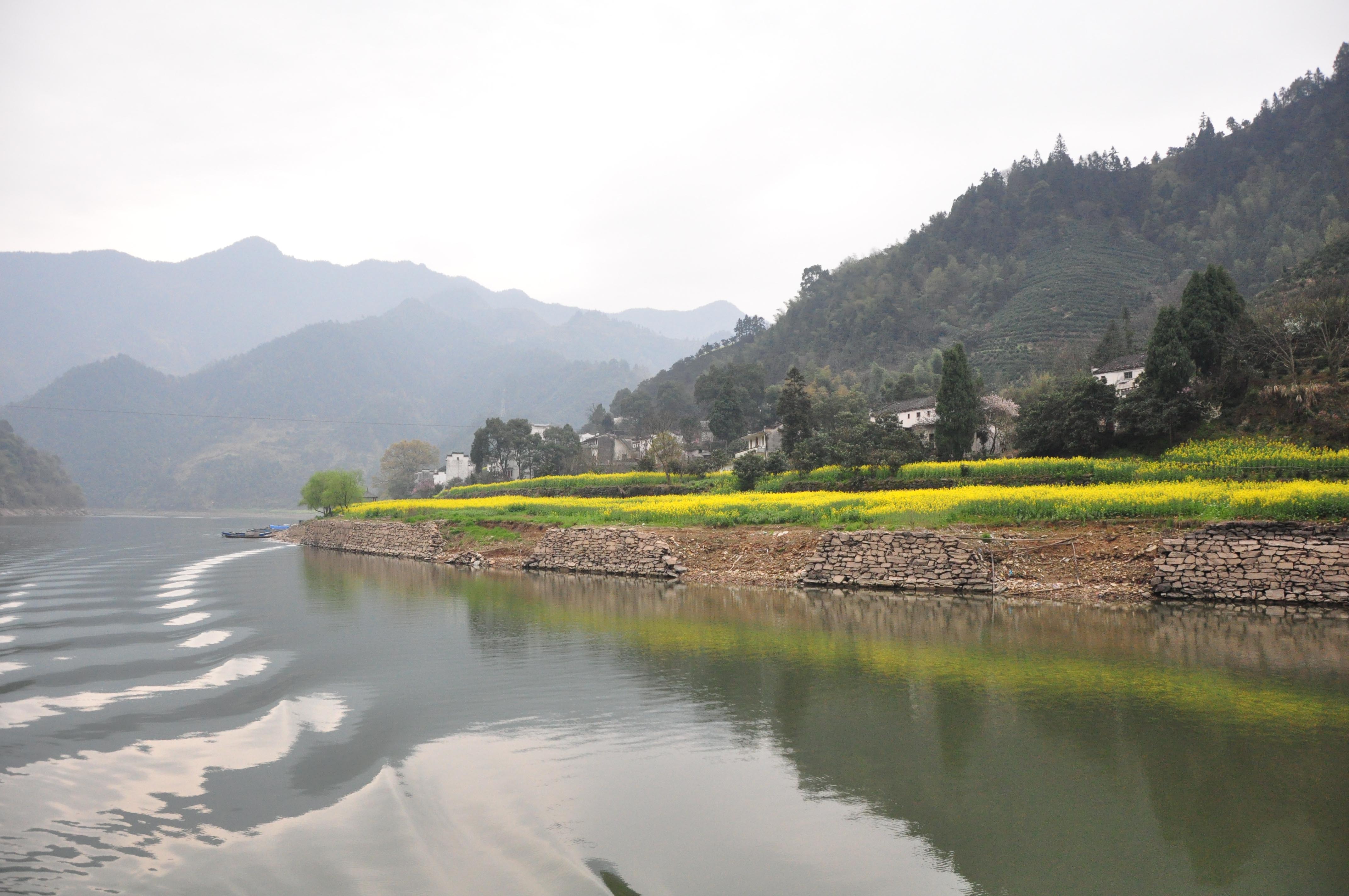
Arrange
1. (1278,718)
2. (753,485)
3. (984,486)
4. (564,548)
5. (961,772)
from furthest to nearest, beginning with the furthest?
(753,485) → (564,548) → (984,486) → (1278,718) → (961,772)

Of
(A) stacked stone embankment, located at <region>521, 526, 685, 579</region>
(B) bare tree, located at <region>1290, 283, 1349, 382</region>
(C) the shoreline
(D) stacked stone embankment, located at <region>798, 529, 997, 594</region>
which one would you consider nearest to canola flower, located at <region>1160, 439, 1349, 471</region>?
(B) bare tree, located at <region>1290, 283, 1349, 382</region>

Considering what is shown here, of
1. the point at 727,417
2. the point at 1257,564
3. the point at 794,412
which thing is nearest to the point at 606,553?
the point at 1257,564

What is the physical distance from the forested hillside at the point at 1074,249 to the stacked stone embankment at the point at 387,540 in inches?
2403

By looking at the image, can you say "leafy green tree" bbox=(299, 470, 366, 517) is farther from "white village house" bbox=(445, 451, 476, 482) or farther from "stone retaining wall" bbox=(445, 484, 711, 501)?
"white village house" bbox=(445, 451, 476, 482)

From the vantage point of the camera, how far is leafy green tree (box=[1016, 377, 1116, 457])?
2803cm

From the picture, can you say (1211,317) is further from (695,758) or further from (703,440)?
(703,440)

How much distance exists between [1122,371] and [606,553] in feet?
130

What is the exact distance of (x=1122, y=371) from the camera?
48219 mm

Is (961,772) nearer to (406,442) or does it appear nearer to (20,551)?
(20,551)

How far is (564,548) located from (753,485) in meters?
11.6

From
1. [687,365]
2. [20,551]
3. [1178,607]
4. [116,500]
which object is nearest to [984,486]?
[1178,607]

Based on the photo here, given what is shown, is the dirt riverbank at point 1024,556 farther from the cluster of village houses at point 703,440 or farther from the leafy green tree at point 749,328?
the leafy green tree at point 749,328

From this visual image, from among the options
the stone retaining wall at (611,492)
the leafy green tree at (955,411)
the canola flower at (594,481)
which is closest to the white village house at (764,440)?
the canola flower at (594,481)

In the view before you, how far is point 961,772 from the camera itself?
22.1 feet
